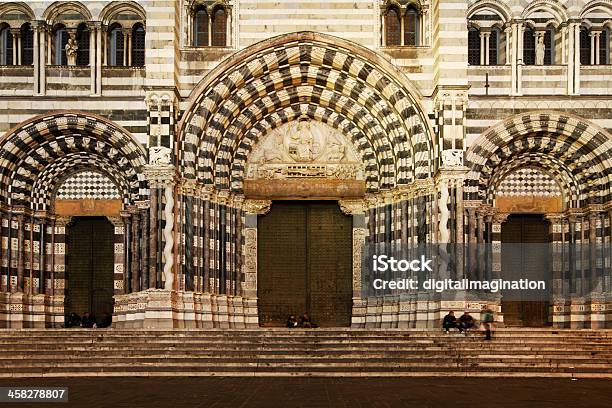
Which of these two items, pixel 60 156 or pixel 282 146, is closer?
pixel 60 156

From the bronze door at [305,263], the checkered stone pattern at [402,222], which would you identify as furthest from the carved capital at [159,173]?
the checkered stone pattern at [402,222]

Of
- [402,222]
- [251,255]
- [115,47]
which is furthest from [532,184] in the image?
[115,47]

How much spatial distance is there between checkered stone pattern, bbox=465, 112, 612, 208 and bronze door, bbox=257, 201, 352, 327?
4.11 m

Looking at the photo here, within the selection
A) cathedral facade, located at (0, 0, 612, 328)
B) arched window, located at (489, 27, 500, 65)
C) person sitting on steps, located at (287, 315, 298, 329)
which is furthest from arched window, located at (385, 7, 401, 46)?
person sitting on steps, located at (287, 315, 298, 329)

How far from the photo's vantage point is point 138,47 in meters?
27.1

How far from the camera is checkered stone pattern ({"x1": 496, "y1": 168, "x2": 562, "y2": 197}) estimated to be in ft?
89.6

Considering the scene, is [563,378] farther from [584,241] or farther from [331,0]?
[331,0]

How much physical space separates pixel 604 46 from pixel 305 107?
8410mm

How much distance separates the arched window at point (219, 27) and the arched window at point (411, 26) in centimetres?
497

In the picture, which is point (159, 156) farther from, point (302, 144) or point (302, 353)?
point (302, 353)

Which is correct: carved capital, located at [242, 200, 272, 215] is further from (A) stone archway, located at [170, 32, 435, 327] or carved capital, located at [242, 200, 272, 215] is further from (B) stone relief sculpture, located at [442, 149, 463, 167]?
(B) stone relief sculpture, located at [442, 149, 463, 167]

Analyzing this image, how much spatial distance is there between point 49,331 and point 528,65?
14.2 m

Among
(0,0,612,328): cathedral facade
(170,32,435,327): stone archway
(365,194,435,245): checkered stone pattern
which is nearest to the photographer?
(0,0,612,328): cathedral facade

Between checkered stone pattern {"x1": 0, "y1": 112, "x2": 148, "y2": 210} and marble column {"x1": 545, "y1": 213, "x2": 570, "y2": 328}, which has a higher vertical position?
checkered stone pattern {"x1": 0, "y1": 112, "x2": 148, "y2": 210}
